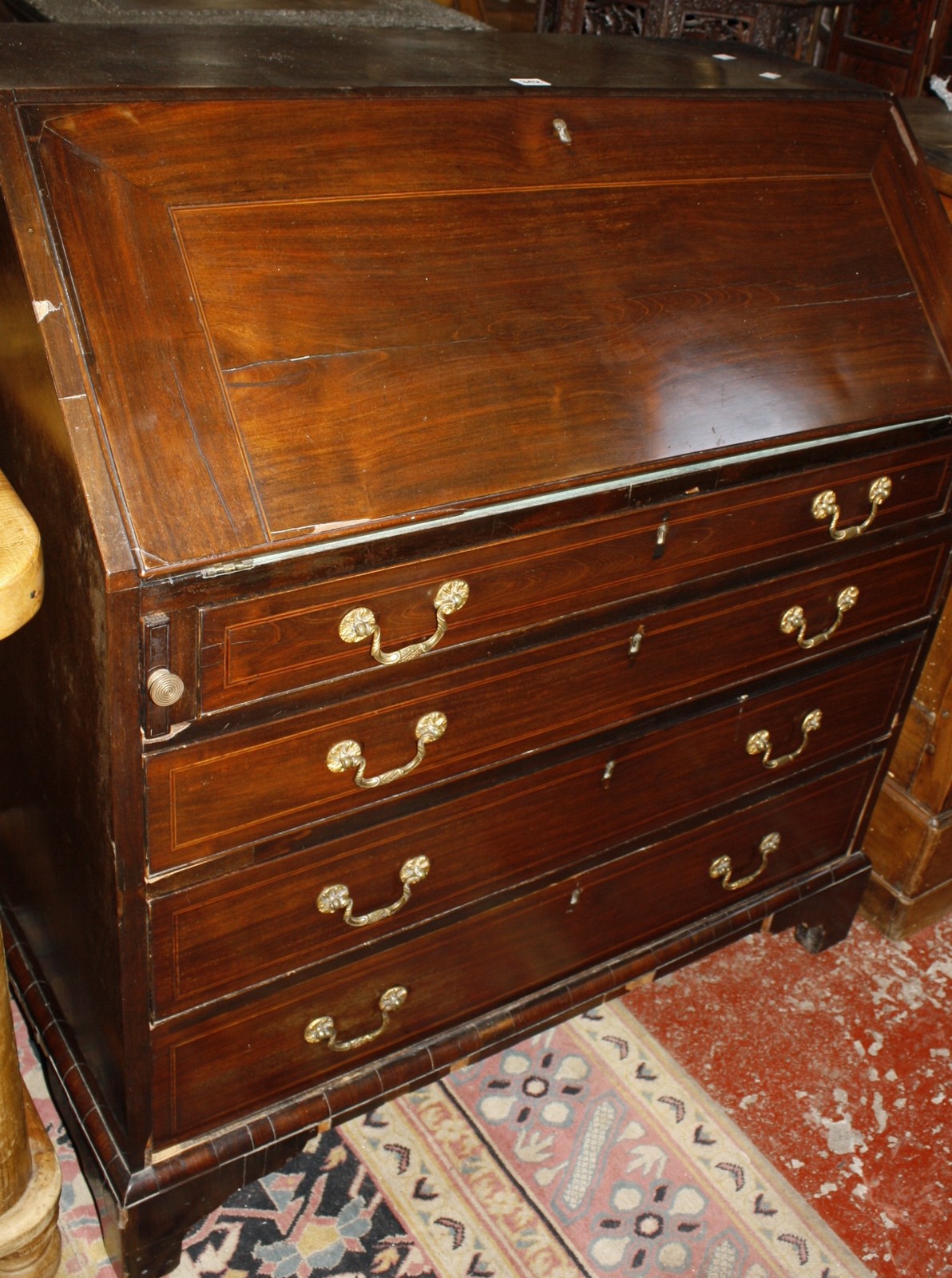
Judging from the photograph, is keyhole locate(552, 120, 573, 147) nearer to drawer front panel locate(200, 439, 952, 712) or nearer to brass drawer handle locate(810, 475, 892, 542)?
drawer front panel locate(200, 439, 952, 712)

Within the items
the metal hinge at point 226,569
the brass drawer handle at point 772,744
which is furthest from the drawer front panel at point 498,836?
the metal hinge at point 226,569

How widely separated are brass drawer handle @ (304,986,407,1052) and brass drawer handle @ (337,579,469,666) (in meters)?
0.55

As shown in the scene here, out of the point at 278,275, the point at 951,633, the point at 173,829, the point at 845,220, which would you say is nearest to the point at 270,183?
the point at 278,275

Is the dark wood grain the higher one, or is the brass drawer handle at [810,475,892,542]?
the dark wood grain

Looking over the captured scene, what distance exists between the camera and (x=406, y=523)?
4.14ft

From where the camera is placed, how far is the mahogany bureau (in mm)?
1184

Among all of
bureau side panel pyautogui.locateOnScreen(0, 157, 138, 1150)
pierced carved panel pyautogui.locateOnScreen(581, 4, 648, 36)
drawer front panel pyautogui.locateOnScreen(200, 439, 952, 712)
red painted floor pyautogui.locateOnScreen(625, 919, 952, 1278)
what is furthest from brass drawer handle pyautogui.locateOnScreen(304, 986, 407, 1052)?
pierced carved panel pyautogui.locateOnScreen(581, 4, 648, 36)

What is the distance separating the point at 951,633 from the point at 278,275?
55.5 inches

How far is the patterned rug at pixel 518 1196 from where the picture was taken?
1.75 m

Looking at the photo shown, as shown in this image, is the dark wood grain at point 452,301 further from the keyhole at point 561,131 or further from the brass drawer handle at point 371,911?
the brass drawer handle at point 371,911

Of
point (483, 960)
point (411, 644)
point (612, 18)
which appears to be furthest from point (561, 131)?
point (612, 18)

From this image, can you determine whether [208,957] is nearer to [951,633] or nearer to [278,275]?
[278,275]

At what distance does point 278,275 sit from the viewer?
1252 millimetres

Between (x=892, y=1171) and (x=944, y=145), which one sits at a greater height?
(x=944, y=145)
